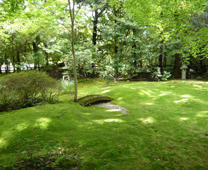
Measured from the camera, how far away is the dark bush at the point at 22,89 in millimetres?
4992

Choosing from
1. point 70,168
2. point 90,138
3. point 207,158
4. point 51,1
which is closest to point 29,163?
point 70,168

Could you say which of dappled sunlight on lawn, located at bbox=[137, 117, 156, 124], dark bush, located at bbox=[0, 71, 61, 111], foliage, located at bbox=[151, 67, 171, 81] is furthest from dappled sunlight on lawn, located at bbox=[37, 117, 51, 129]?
foliage, located at bbox=[151, 67, 171, 81]

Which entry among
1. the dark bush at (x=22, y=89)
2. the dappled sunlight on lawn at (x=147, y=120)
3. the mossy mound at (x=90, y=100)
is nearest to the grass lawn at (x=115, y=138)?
the dappled sunlight on lawn at (x=147, y=120)

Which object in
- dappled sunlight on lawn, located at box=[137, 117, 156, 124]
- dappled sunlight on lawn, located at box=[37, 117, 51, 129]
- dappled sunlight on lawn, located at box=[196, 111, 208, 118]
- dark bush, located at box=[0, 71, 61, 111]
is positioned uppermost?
dark bush, located at box=[0, 71, 61, 111]

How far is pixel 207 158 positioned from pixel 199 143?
2.04ft

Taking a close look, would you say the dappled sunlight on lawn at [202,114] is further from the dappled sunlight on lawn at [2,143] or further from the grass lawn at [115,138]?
the dappled sunlight on lawn at [2,143]

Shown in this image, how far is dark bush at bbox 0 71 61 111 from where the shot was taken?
4992 mm

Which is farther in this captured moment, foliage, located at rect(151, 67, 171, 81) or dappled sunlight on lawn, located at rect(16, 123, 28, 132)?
foliage, located at rect(151, 67, 171, 81)

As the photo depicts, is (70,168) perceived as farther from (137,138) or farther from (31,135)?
(137,138)

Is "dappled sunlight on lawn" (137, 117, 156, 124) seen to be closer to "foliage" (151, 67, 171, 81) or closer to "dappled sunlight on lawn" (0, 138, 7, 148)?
"dappled sunlight on lawn" (0, 138, 7, 148)

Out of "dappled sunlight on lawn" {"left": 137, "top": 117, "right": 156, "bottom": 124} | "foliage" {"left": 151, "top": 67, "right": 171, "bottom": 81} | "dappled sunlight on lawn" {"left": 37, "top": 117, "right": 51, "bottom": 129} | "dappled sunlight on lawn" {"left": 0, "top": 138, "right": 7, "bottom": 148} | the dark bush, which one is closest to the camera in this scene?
"dappled sunlight on lawn" {"left": 0, "top": 138, "right": 7, "bottom": 148}

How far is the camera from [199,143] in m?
3.17

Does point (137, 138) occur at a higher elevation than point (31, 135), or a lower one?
lower

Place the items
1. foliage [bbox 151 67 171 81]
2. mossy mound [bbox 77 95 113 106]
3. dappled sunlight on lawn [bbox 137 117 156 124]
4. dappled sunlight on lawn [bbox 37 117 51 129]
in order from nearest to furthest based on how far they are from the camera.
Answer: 1. dappled sunlight on lawn [bbox 37 117 51 129]
2. dappled sunlight on lawn [bbox 137 117 156 124]
3. mossy mound [bbox 77 95 113 106]
4. foliage [bbox 151 67 171 81]
